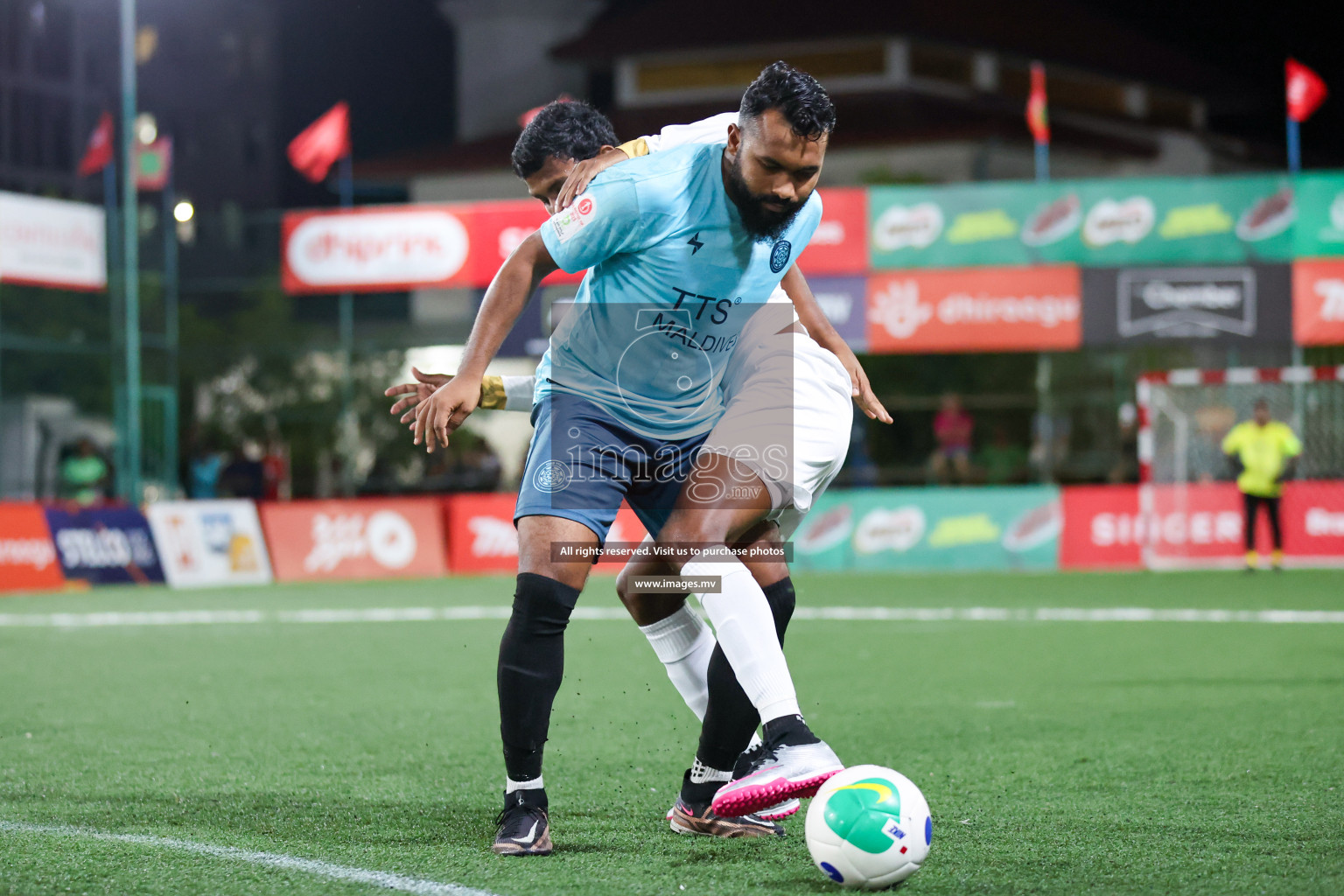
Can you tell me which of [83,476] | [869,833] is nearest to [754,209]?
[869,833]

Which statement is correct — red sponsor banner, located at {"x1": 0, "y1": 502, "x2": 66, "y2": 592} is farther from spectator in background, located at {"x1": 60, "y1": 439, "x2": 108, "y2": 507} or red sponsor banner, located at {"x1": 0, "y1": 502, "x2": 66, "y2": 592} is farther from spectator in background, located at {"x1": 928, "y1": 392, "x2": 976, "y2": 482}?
spectator in background, located at {"x1": 928, "y1": 392, "x2": 976, "y2": 482}

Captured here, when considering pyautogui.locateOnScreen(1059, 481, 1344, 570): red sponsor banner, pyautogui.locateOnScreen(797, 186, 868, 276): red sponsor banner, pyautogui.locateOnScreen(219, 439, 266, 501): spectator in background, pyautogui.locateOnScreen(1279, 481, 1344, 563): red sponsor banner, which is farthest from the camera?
pyautogui.locateOnScreen(219, 439, 266, 501): spectator in background

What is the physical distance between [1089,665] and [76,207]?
16.4 meters

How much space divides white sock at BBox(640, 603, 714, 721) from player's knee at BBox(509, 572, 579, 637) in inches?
17.7

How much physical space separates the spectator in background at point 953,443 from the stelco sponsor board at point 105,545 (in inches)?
418

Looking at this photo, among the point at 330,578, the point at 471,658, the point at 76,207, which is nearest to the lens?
the point at 471,658

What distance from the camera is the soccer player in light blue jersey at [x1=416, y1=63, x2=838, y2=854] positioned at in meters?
3.71

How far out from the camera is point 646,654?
9297 mm

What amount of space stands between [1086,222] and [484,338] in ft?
52.8

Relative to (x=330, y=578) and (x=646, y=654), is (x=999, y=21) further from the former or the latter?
(x=646, y=654)

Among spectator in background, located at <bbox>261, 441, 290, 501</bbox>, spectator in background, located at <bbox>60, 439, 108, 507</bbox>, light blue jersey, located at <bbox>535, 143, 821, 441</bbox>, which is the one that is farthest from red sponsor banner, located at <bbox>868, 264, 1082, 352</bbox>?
light blue jersey, located at <bbox>535, 143, 821, 441</bbox>

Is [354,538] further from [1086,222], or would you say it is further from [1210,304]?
[1210,304]

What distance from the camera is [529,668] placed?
152 inches

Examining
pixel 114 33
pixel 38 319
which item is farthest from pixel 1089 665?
pixel 114 33
